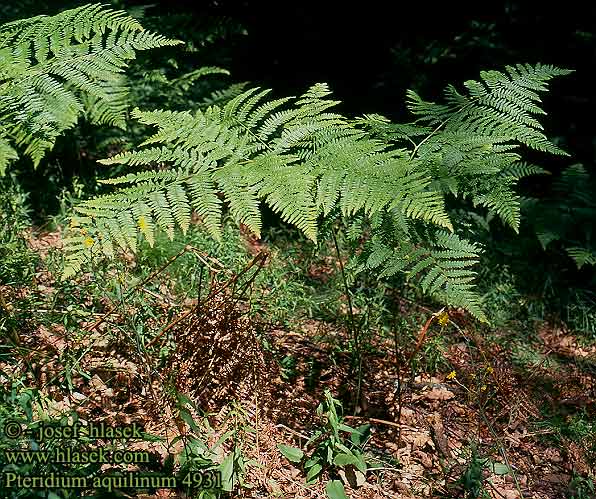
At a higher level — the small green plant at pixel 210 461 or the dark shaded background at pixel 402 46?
the dark shaded background at pixel 402 46

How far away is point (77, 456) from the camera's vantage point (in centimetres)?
245

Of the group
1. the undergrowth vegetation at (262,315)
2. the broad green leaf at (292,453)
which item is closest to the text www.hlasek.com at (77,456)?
the undergrowth vegetation at (262,315)

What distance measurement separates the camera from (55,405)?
2.86m

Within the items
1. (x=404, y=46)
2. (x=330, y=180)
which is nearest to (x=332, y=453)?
(x=330, y=180)

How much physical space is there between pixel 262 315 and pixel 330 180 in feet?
4.32

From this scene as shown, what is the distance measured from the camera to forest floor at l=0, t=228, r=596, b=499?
2.88m

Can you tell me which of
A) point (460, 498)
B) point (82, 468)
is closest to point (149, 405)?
point (82, 468)

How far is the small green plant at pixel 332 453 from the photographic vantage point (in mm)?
2799

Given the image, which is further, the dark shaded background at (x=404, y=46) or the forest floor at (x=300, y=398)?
the dark shaded background at (x=404, y=46)

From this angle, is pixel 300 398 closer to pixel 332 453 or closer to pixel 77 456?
pixel 332 453

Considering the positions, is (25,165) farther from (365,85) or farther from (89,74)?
(365,85)

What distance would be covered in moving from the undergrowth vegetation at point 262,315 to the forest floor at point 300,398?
0.01 meters

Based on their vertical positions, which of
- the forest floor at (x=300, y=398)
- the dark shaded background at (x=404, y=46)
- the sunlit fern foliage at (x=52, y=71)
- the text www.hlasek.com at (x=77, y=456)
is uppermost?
the sunlit fern foliage at (x=52, y=71)

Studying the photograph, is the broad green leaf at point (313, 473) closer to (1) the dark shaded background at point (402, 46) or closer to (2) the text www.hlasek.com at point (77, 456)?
(2) the text www.hlasek.com at point (77, 456)
